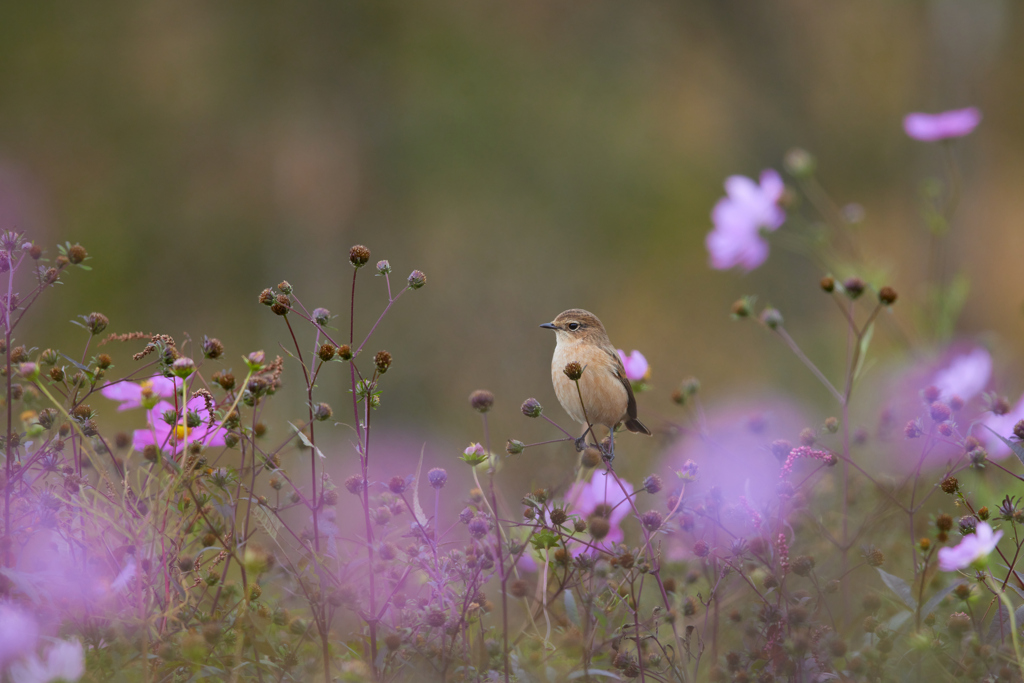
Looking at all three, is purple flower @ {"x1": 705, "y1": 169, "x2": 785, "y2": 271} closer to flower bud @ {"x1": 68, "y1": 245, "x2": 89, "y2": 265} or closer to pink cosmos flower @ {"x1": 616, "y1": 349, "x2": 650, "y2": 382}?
pink cosmos flower @ {"x1": 616, "y1": 349, "x2": 650, "y2": 382}

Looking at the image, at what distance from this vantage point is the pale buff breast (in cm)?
160

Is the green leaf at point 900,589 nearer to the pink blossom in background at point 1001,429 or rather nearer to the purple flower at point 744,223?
the pink blossom in background at point 1001,429

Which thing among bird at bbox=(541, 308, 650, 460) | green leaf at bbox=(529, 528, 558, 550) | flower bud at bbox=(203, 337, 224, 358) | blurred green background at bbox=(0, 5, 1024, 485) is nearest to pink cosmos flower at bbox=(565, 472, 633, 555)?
bird at bbox=(541, 308, 650, 460)

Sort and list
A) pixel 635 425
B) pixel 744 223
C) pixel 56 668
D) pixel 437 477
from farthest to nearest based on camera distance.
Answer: pixel 744 223
pixel 635 425
pixel 437 477
pixel 56 668

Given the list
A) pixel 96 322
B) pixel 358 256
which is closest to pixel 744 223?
pixel 358 256

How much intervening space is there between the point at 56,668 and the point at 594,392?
1045 mm

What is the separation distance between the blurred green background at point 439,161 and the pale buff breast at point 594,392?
3.14 meters

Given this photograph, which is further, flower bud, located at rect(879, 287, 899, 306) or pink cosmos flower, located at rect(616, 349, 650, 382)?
pink cosmos flower, located at rect(616, 349, 650, 382)

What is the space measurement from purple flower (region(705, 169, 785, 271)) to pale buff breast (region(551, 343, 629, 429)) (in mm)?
821

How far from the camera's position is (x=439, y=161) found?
581 centimetres

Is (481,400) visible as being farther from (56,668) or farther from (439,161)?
(439,161)

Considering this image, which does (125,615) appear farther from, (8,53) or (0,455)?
(8,53)

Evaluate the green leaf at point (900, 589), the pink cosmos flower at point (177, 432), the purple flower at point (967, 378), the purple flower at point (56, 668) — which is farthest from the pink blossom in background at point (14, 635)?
the purple flower at point (967, 378)

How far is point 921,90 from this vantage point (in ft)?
13.6
